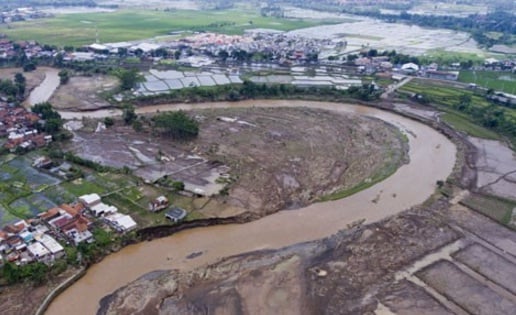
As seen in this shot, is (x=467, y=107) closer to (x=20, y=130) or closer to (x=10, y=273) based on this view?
(x=20, y=130)

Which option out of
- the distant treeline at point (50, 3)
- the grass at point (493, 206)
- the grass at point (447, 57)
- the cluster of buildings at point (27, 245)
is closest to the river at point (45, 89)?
the cluster of buildings at point (27, 245)

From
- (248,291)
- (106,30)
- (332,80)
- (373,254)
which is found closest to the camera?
(248,291)

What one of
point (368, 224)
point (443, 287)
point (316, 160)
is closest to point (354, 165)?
point (316, 160)

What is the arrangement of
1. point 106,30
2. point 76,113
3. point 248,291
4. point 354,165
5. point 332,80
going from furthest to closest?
point 106,30 < point 332,80 < point 76,113 < point 354,165 < point 248,291

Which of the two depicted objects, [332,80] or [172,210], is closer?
[172,210]

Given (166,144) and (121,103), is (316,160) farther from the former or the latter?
(121,103)

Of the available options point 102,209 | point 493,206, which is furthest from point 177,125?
point 493,206
